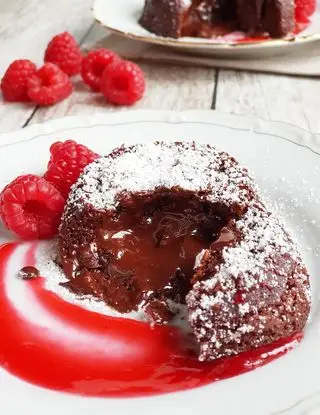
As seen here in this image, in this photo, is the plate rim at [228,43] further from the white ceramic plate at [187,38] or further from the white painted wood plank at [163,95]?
the white painted wood plank at [163,95]

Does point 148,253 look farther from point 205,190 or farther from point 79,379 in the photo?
point 79,379

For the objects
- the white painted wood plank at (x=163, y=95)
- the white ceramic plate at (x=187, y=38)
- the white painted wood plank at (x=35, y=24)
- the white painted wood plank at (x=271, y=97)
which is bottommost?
the white painted wood plank at (x=35, y=24)

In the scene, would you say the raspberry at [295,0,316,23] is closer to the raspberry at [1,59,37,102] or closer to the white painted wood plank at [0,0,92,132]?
the white painted wood plank at [0,0,92,132]

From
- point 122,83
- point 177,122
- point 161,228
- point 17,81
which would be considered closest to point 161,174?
point 161,228

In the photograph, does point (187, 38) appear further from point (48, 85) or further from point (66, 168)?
point (66, 168)

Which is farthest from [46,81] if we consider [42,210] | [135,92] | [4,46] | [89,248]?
[89,248]

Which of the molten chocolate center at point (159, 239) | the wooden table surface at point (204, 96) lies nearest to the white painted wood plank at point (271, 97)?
the wooden table surface at point (204, 96)
